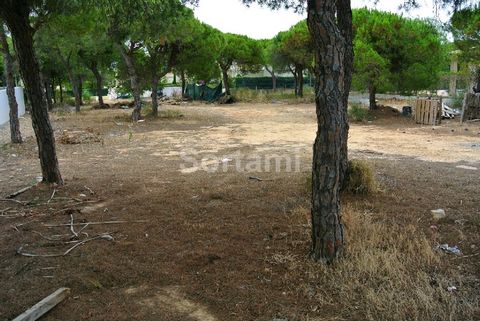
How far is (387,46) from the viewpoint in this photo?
16.0m

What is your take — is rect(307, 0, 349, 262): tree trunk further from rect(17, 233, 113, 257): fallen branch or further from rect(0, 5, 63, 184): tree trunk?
rect(0, 5, 63, 184): tree trunk

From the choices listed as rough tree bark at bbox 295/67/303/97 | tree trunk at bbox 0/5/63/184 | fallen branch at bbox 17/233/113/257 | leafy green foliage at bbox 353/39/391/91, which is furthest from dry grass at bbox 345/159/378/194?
rough tree bark at bbox 295/67/303/97

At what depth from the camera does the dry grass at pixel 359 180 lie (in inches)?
205

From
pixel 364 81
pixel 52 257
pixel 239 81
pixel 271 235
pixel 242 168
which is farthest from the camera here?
pixel 239 81

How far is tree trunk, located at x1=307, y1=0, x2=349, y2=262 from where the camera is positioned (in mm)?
3129

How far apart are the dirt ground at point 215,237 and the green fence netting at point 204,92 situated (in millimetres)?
22980

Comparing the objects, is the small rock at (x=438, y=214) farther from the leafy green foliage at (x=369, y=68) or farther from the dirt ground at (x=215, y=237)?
the leafy green foliage at (x=369, y=68)

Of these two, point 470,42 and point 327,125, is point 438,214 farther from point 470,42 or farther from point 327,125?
point 470,42

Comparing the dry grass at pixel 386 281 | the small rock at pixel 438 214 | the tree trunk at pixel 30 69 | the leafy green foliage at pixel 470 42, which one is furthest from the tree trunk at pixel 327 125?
the leafy green foliage at pixel 470 42

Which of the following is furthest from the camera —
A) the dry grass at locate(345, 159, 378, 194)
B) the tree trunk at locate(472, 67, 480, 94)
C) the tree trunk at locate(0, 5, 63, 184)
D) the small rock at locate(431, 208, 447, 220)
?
the tree trunk at locate(472, 67, 480, 94)

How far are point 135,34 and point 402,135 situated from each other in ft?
30.4

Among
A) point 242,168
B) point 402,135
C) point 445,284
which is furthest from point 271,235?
point 402,135

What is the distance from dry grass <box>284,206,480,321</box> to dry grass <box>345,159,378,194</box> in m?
1.19

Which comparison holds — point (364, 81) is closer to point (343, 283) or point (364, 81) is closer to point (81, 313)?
point (343, 283)
